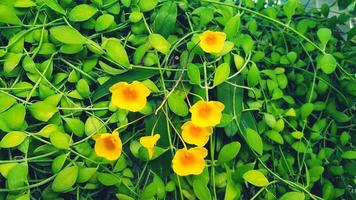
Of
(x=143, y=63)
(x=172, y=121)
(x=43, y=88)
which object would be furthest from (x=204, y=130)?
(x=43, y=88)

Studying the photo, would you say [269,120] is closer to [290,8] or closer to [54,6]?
[290,8]

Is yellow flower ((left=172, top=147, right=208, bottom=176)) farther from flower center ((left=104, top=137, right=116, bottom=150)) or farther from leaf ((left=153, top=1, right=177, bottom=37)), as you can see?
leaf ((left=153, top=1, right=177, bottom=37))

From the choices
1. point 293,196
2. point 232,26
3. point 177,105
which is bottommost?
point 293,196

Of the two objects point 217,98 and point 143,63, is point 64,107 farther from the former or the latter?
point 217,98

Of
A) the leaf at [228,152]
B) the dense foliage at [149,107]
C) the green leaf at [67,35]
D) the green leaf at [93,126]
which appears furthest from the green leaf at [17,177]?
the leaf at [228,152]

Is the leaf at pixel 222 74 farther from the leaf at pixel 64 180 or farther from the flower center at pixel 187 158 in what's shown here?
the leaf at pixel 64 180

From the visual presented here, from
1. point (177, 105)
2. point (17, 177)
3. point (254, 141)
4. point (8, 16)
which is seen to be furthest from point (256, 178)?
point (8, 16)
